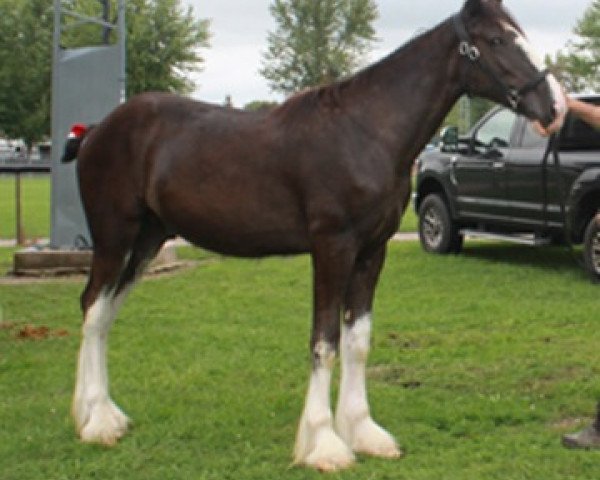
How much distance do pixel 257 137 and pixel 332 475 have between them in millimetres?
1693

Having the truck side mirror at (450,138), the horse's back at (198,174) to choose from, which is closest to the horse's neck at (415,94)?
the horse's back at (198,174)

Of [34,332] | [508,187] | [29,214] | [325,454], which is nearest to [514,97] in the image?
[325,454]

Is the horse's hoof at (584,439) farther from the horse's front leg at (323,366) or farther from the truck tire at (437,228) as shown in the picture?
the truck tire at (437,228)

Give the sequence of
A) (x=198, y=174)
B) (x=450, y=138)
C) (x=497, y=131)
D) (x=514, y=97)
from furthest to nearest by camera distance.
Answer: (x=450, y=138)
(x=497, y=131)
(x=198, y=174)
(x=514, y=97)

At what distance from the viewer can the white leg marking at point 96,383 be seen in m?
5.64

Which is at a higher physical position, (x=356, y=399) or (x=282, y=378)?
(x=356, y=399)

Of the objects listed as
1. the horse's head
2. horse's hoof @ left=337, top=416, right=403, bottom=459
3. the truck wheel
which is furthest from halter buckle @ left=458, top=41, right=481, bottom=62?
the truck wheel

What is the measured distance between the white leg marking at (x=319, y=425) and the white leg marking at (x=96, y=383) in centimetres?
112

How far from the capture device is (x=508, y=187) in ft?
41.8

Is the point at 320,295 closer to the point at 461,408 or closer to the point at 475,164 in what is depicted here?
the point at 461,408

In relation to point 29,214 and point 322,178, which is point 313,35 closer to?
point 29,214

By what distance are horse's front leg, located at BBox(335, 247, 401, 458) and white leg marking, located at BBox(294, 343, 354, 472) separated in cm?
23

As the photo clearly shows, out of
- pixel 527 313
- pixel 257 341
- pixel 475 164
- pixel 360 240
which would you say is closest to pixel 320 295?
pixel 360 240

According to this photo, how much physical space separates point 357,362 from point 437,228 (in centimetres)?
930
